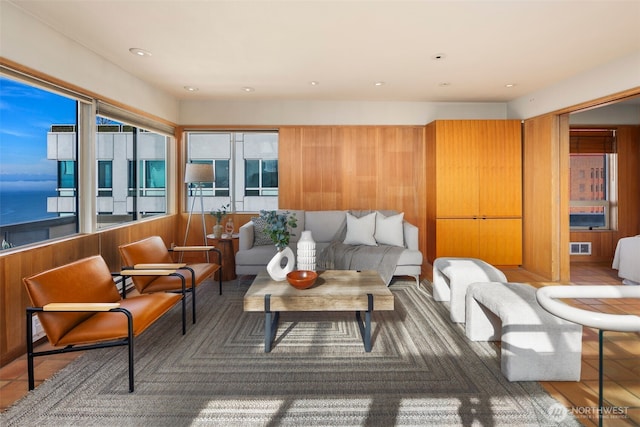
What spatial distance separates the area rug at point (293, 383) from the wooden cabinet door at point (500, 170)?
9.34ft

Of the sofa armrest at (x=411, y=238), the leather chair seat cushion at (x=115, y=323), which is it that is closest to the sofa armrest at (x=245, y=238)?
the leather chair seat cushion at (x=115, y=323)

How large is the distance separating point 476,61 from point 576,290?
3.34 metres

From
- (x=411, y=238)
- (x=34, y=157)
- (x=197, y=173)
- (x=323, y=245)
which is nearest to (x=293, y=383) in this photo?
(x=323, y=245)

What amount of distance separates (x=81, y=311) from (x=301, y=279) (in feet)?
5.04

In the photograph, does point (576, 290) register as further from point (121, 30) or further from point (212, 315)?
point (121, 30)

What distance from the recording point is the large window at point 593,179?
241 inches

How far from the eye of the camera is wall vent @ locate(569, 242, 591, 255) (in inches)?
241

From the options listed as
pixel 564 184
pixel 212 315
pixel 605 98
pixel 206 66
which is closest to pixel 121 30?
pixel 206 66

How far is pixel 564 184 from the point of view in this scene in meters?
4.90

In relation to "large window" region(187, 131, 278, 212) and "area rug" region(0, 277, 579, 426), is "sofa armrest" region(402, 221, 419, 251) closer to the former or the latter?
"area rug" region(0, 277, 579, 426)

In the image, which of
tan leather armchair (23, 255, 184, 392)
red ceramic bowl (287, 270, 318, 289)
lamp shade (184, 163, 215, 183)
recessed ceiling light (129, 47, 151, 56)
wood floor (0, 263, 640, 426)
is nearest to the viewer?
wood floor (0, 263, 640, 426)

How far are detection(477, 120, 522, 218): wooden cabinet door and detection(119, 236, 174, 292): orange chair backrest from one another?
14.7 ft

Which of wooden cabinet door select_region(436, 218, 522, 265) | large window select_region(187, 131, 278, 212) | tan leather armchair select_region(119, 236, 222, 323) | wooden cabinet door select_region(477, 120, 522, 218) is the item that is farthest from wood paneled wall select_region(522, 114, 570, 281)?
tan leather armchair select_region(119, 236, 222, 323)

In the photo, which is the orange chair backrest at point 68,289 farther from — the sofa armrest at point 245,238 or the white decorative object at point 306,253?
the sofa armrest at point 245,238
